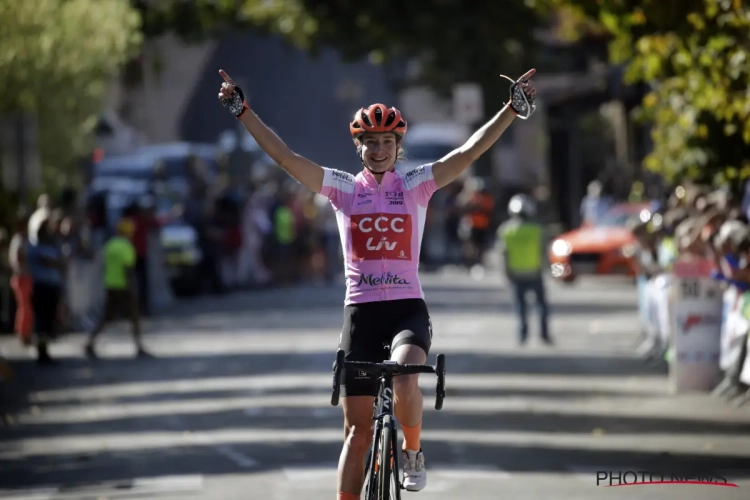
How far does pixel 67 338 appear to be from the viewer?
1063 inches

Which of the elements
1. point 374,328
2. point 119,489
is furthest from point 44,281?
point 374,328

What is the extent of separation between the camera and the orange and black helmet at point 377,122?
9.15 m

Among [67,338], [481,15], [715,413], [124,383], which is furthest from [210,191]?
[715,413]

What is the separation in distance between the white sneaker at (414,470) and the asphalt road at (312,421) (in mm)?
2594

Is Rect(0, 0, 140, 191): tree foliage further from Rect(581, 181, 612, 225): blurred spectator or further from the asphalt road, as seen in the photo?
Rect(581, 181, 612, 225): blurred spectator

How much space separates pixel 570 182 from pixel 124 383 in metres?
29.1

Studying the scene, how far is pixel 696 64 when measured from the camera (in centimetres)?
1784

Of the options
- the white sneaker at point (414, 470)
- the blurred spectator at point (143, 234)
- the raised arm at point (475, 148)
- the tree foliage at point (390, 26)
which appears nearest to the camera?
the white sneaker at point (414, 470)

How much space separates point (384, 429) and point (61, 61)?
2613 centimetres

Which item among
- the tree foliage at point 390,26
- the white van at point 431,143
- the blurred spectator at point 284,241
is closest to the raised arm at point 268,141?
the tree foliage at point 390,26

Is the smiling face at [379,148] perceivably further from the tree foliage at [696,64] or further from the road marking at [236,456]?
the tree foliage at [696,64]

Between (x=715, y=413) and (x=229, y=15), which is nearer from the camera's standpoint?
(x=715, y=413)

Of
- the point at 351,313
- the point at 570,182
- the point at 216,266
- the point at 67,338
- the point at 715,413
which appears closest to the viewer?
the point at 351,313

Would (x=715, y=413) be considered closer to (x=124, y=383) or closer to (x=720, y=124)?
(x=720, y=124)
